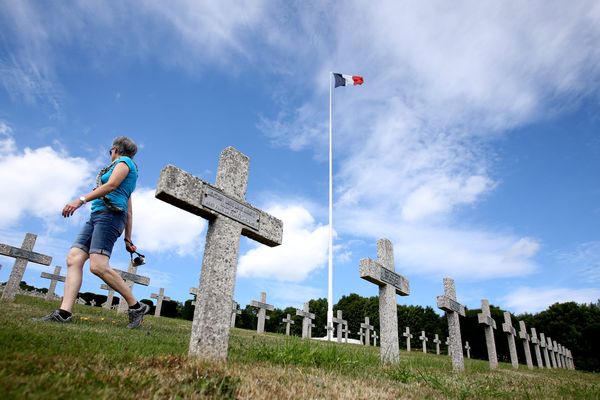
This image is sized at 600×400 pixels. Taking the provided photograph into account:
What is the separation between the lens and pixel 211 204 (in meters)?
4.60

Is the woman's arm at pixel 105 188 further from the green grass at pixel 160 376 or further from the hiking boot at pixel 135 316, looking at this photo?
the hiking boot at pixel 135 316

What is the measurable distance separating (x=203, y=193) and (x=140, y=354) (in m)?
1.88

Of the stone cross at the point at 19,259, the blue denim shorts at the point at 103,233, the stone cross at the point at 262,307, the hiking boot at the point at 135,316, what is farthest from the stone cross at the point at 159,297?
the blue denim shorts at the point at 103,233

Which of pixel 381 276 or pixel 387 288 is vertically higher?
pixel 381 276

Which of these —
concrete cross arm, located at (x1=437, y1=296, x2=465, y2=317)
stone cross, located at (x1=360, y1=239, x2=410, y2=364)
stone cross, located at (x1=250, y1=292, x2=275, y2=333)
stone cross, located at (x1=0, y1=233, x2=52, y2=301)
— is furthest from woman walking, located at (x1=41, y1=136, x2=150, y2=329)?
stone cross, located at (x1=250, y1=292, x2=275, y2=333)

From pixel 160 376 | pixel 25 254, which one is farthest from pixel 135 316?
pixel 25 254

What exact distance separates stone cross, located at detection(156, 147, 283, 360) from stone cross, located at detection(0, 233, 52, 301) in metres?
8.89

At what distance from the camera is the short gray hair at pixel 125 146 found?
5152 millimetres

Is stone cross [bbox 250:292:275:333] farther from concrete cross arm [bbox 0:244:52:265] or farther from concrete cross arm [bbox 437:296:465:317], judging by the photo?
concrete cross arm [bbox 437:296:465:317]

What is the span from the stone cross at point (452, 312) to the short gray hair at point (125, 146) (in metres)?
8.12

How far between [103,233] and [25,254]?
864cm

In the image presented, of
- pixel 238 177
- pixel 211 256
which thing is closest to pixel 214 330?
pixel 211 256

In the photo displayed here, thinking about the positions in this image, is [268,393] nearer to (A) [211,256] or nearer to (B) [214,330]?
(B) [214,330]

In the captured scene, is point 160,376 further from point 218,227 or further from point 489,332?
point 489,332
